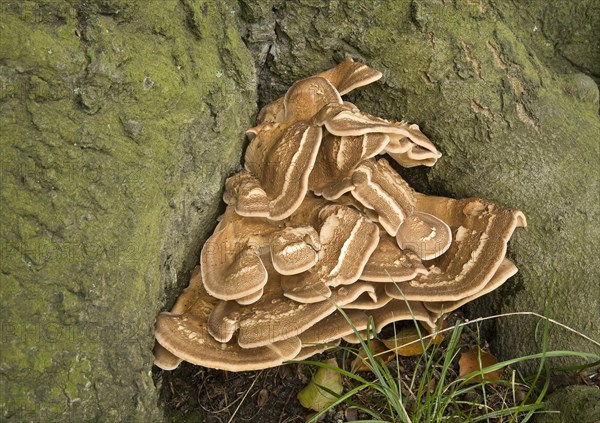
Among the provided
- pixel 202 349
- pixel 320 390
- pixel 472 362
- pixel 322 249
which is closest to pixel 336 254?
pixel 322 249

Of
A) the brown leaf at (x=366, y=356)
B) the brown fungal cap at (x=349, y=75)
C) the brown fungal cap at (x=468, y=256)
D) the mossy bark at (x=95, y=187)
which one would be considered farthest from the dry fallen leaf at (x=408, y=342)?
the brown fungal cap at (x=349, y=75)

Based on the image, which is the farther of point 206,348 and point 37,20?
point 206,348

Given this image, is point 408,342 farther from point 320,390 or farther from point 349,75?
point 349,75

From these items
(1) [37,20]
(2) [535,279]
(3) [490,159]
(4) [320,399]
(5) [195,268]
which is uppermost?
(1) [37,20]

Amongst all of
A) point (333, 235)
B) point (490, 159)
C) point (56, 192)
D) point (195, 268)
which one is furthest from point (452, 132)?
point (56, 192)

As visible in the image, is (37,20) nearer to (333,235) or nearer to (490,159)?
(333,235)

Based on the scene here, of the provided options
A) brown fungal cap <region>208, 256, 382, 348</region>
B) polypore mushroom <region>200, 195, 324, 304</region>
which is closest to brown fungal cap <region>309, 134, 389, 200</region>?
polypore mushroom <region>200, 195, 324, 304</region>

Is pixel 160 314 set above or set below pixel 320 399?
above

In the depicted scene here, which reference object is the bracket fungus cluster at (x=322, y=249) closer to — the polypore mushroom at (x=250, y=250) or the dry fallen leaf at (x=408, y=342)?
the polypore mushroom at (x=250, y=250)
